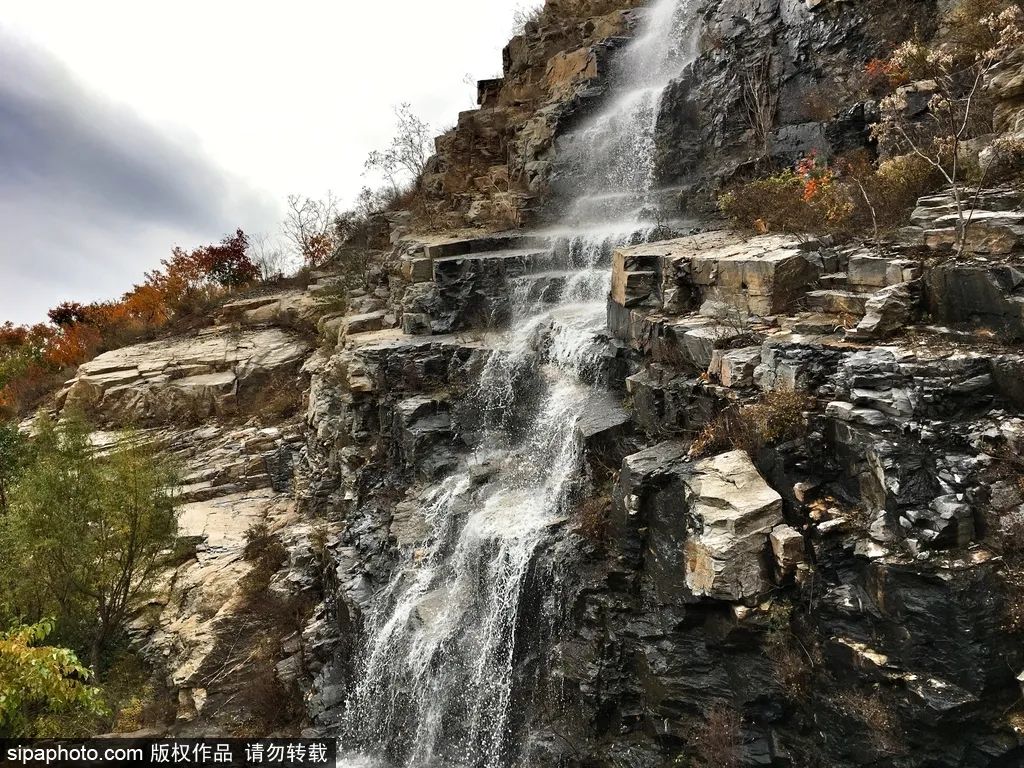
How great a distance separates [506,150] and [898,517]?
20.4m

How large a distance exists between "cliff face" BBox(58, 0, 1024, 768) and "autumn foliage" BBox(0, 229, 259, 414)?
11127 mm

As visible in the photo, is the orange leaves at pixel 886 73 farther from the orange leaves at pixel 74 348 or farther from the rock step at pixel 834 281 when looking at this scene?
the orange leaves at pixel 74 348

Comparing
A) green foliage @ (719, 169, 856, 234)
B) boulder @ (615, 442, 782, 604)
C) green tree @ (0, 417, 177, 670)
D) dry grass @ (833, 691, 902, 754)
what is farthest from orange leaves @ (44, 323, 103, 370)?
dry grass @ (833, 691, 902, 754)

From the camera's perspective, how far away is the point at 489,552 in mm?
9875

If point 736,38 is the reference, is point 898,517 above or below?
below

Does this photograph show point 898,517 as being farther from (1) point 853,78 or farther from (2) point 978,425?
(1) point 853,78

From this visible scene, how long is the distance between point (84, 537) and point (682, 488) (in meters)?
11.2

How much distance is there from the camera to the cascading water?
9.03m

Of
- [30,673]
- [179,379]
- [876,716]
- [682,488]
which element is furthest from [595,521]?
[179,379]

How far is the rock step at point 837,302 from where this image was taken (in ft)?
26.4

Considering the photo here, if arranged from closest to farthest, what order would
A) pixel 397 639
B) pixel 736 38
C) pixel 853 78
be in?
pixel 397 639
pixel 853 78
pixel 736 38

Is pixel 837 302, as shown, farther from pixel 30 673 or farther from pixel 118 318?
pixel 118 318

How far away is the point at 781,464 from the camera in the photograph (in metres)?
7.11

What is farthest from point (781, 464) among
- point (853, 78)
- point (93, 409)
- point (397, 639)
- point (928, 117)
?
point (93, 409)
